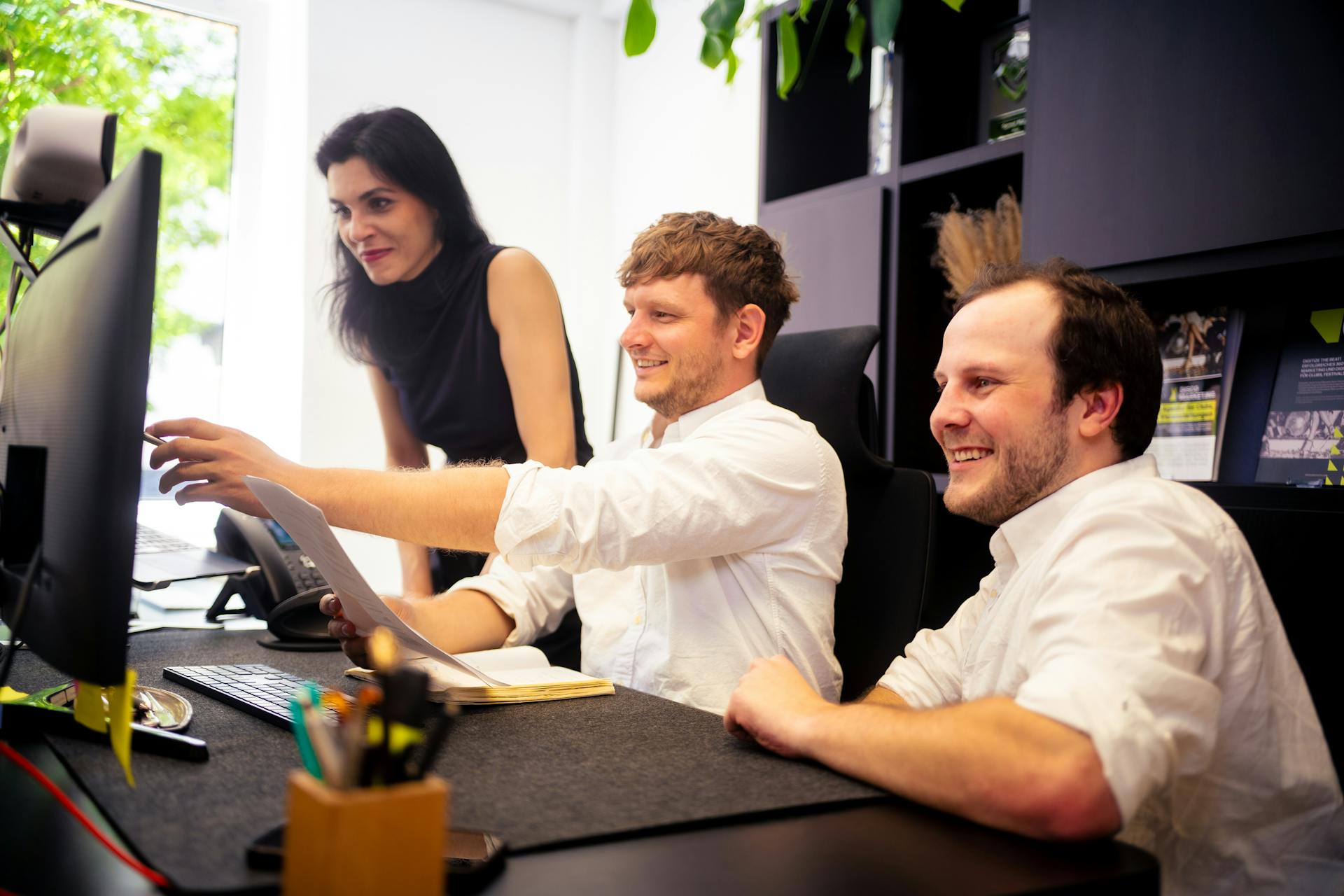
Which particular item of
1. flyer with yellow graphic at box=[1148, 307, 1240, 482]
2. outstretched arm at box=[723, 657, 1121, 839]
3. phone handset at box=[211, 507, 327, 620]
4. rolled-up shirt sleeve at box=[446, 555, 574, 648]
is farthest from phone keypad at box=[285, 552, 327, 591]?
flyer with yellow graphic at box=[1148, 307, 1240, 482]

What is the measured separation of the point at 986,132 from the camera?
2.44 m

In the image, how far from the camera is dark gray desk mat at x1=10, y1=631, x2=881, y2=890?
2.15 feet

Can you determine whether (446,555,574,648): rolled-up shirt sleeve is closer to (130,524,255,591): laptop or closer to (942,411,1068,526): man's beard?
(130,524,255,591): laptop

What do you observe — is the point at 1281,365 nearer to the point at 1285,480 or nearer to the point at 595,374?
the point at 1285,480

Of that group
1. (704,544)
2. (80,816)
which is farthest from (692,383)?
(80,816)

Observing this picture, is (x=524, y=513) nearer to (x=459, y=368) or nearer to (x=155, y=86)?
(x=459, y=368)

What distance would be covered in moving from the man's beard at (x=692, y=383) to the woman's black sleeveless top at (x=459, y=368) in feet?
1.14

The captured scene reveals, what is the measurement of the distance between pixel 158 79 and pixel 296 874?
11.3 ft

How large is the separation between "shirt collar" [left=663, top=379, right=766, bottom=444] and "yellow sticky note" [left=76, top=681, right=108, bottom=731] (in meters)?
Answer: 0.80

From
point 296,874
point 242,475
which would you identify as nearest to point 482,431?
point 242,475

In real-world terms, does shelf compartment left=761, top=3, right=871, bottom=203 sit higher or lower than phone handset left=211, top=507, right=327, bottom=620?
higher

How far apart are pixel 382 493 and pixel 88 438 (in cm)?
49

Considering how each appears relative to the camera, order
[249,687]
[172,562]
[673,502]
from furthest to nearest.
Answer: [172,562] < [673,502] < [249,687]

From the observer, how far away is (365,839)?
48 cm
